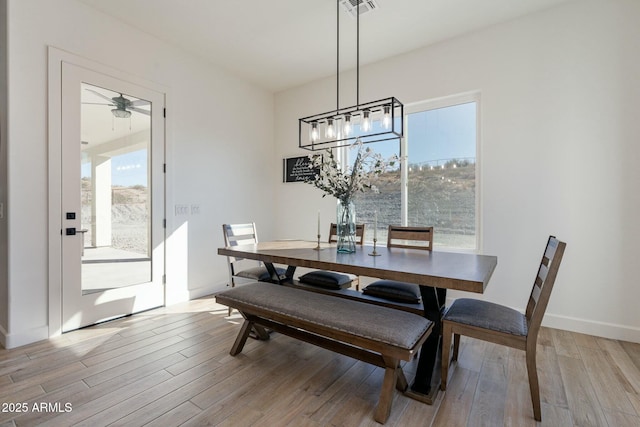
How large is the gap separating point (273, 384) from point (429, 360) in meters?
0.98

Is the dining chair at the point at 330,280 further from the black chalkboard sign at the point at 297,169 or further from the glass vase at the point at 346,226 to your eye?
the black chalkboard sign at the point at 297,169

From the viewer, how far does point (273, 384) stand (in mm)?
1878

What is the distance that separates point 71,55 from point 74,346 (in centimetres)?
245

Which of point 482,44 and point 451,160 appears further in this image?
point 451,160

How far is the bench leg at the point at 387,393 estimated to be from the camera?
1.55m

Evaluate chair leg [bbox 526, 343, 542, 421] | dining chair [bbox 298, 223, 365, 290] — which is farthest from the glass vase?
chair leg [bbox 526, 343, 542, 421]

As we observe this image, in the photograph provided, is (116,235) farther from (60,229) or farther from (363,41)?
(363,41)

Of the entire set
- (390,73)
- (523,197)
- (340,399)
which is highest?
(390,73)

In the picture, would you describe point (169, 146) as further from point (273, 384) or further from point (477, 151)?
point (477, 151)

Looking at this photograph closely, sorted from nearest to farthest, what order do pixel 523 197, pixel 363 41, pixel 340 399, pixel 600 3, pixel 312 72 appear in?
pixel 340 399, pixel 600 3, pixel 523 197, pixel 363 41, pixel 312 72

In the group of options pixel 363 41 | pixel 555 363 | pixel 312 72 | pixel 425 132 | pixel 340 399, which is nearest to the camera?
pixel 340 399

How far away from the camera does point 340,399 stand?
5.72 feet

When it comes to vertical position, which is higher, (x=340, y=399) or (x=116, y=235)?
(x=116, y=235)

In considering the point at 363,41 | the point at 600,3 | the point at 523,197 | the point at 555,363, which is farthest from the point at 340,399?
the point at 600,3
